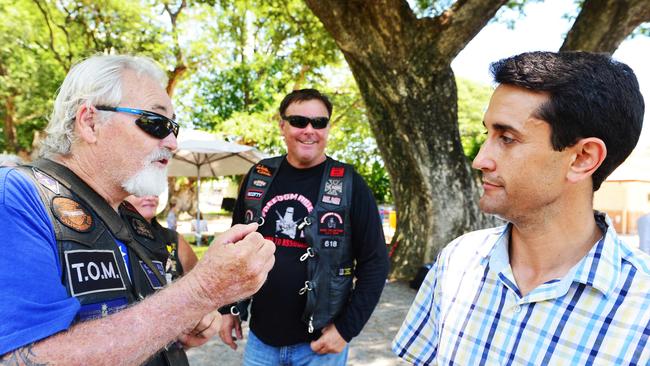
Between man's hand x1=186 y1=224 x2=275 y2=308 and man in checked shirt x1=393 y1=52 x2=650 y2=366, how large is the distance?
724 mm

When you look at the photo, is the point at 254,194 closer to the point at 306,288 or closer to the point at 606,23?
the point at 306,288

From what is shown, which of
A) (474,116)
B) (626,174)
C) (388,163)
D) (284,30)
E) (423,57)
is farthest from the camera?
(474,116)

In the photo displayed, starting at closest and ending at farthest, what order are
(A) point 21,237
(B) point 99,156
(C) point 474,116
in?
(A) point 21,237, (B) point 99,156, (C) point 474,116

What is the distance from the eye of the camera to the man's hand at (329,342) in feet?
8.41

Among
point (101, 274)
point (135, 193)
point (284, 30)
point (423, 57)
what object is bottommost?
point (101, 274)

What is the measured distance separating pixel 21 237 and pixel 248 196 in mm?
1639

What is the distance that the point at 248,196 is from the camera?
9.27 ft

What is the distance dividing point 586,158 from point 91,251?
159cm

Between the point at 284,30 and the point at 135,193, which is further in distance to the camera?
the point at 284,30

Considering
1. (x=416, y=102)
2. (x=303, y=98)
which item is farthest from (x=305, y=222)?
(x=416, y=102)

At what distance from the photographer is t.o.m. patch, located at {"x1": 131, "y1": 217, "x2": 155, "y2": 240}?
1914mm

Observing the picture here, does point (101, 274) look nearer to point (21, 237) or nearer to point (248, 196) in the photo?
point (21, 237)

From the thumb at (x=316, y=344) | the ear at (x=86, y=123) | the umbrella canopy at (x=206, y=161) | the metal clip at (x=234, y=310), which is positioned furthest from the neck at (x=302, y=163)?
the umbrella canopy at (x=206, y=161)

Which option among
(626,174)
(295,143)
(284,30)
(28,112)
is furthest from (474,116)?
(295,143)
